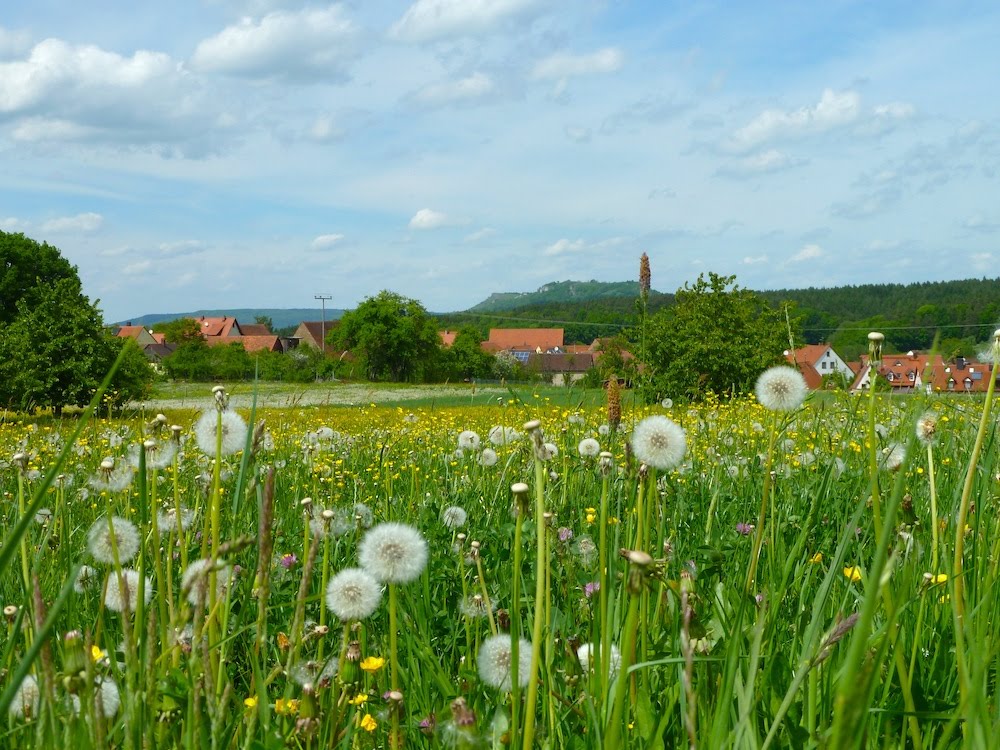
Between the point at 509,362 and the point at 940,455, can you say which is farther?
the point at 509,362

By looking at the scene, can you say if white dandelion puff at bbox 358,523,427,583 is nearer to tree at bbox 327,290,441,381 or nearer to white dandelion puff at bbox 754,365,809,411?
white dandelion puff at bbox 754,365,809,411

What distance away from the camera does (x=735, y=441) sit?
556 cm

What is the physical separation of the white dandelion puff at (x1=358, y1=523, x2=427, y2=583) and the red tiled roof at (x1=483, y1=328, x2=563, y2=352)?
14423 cm

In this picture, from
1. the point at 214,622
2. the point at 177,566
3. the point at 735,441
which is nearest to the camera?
the point at 214,622

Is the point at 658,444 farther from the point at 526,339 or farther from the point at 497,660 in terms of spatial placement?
the point at 526,339

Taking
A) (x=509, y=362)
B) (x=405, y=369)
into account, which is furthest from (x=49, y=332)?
(x=509, y=362)

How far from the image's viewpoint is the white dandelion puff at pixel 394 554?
4.72 ft

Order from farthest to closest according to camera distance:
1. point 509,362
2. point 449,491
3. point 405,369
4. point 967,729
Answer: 1. point 509,362
2. point 405,369
3. point 449,491
4. point 967,729

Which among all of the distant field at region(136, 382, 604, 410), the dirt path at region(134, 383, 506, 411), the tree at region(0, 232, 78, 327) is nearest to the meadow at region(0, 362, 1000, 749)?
the distant field at region(136, 382, 604, 410)

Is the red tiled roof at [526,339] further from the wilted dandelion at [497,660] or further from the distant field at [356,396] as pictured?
the wilted dandelion at [497,660]

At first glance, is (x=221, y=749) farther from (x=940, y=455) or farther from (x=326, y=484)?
(x=940, y=455)

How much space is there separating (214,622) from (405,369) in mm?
84699

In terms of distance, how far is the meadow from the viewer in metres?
1.01

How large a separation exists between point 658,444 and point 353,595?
0.63m
